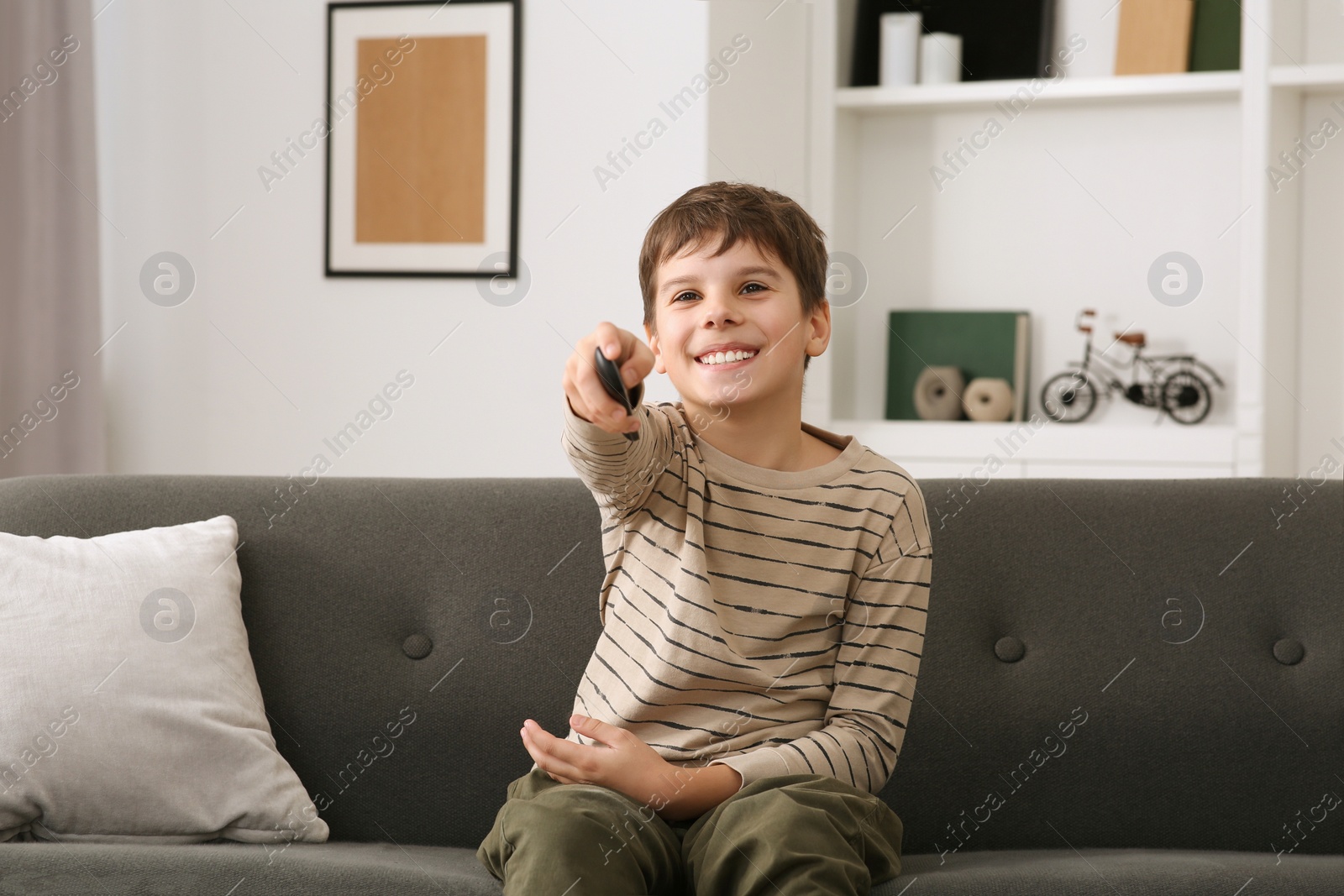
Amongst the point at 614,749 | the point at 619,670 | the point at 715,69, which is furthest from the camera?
the point at 715,69

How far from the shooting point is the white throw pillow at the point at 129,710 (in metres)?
1.36

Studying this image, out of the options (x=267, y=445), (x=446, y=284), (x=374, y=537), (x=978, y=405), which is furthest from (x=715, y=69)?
(x=374, y=537)

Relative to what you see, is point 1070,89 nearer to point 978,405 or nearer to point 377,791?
point 978,405

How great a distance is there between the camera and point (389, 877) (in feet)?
4.05

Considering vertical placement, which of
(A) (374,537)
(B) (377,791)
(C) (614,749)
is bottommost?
(B) (377,791)

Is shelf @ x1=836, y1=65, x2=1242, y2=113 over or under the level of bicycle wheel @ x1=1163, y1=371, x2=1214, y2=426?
over

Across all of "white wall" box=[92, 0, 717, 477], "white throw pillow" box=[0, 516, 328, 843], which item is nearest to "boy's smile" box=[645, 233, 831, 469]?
"white throw pillow" box=[0, 516, 328, 843]

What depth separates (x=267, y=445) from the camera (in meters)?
3.10

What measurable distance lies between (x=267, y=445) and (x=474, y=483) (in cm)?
162

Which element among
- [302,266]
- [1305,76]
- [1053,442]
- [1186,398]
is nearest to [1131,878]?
[1053,442]

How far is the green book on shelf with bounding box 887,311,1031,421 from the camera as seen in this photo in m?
3.11

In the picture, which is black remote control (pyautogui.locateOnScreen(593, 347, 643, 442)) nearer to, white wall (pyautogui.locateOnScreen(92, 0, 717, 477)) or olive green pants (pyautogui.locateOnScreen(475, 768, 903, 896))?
olive green pants (pyautogui.locateOnScreen(475, 768, 903, 896))

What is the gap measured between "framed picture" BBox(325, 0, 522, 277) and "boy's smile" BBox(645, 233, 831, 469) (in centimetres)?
175

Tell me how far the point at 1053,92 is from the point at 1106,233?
0.38 meters
